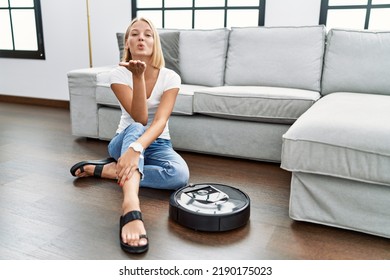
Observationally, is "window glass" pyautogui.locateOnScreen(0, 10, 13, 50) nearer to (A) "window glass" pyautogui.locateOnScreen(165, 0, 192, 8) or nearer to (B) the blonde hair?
(A) "window glass" pyautogui.locateOnScreen(165, 0, 192, 8)

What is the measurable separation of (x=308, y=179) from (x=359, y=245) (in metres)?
0.32

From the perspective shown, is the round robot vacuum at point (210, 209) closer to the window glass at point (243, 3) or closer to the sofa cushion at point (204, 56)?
the sofa cushion at point (204, 56)

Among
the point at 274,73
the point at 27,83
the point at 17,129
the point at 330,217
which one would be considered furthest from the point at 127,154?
the point at 27,83

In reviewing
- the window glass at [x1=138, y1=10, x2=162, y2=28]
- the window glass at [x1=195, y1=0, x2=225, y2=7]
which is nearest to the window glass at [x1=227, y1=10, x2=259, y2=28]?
the window glass at [x1=195, y1=0, x2=225, y2=7]

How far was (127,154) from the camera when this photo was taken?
1547 millimetres

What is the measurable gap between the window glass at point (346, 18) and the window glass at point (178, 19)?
4.34ft

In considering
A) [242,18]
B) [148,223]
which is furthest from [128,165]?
[242,18]

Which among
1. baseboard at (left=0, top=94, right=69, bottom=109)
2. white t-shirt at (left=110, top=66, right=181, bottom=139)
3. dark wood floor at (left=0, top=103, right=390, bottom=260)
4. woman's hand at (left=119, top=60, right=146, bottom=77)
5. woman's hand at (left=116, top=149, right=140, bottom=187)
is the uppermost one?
woman's hand at (left=119, top=60, right=146, bottom=77)

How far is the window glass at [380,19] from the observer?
2.86m

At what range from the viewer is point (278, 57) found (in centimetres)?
262

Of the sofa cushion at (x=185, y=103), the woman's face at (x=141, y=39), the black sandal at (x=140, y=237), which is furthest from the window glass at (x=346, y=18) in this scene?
the black sandal at (x=140, y=237)

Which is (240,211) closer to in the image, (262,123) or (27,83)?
(262,123)

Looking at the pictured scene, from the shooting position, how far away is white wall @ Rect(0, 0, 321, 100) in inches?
149

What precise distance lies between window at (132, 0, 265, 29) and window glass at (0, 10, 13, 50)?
1.83 meters
